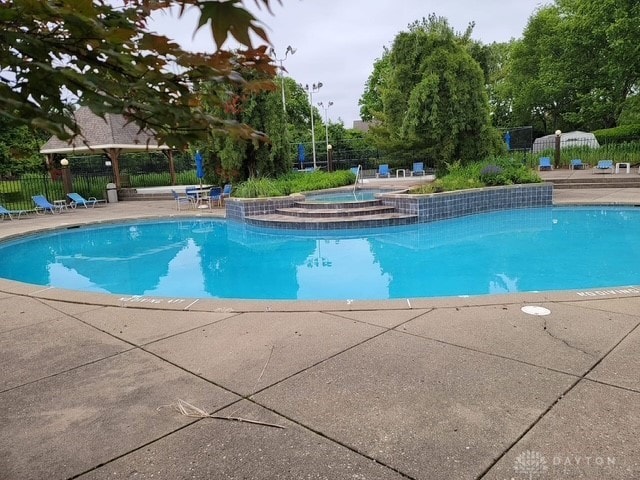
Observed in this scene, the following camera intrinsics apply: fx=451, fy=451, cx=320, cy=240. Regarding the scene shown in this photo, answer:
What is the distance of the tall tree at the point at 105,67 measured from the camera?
1.31 metres

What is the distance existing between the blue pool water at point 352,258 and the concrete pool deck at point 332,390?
2.65m

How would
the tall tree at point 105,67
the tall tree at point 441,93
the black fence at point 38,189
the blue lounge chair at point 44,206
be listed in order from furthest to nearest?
the black fence at point 38,189, the blue lounge chair at point 44,206, the tall tree at point 441,93, the tall tree at point 105,67

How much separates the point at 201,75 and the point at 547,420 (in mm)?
2357

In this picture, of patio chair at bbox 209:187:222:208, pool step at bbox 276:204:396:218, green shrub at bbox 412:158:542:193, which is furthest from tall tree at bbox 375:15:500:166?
patio chair at bbox 209:187:222:208

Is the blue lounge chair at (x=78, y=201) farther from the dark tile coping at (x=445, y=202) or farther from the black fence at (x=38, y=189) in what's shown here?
the dark tile coping at (x=445, y=202)

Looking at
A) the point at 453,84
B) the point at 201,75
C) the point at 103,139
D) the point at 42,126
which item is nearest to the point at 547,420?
the point at 201,75

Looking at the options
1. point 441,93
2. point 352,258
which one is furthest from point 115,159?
point 352,258

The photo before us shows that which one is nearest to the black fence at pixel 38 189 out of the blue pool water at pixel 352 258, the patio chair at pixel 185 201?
the patio chair at pixel 185 201

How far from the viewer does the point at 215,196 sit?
1658 cm

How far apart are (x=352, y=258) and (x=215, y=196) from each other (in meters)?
9.10

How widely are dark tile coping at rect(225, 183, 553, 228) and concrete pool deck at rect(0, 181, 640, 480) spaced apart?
7.75 m

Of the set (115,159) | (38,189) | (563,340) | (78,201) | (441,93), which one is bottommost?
(563,340)

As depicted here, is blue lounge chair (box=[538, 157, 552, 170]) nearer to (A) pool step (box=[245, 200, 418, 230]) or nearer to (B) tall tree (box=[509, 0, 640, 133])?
(B) tall tree (box=[509, 0, 640, 133])

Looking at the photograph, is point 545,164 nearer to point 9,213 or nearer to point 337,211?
point 337,211
